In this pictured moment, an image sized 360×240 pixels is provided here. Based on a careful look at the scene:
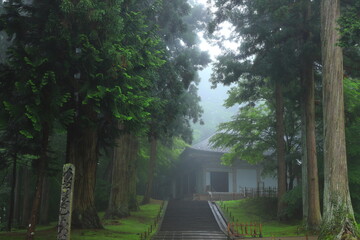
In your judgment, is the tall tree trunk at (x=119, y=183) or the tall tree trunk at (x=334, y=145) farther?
the tall tree trunk at (x=119, y=183)

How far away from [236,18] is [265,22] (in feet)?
8.93

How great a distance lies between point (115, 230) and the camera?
1752cm

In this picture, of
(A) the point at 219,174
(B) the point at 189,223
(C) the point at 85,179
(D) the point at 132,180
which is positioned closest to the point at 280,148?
(B) the point at 189,223

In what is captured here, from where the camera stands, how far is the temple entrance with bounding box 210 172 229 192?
119 ft

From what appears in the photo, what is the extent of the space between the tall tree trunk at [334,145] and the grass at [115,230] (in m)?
7.57

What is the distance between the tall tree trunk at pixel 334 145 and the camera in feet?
38.4

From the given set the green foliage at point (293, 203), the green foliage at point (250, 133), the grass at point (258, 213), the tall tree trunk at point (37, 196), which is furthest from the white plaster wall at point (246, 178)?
the tall tree trunk at point (37, 196)

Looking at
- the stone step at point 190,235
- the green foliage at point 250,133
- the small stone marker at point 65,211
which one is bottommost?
the stone step at point 190,235

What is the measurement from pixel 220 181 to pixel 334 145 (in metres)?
24.8

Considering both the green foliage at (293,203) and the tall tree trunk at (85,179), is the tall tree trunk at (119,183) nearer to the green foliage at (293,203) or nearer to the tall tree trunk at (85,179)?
the tall tree trunk at (85,179)

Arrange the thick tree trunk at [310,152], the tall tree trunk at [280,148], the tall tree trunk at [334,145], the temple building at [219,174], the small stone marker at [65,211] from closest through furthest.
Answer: the small stone marker at [65,211], the tall tree trunk at [334,145], the thick tree trunk at [310,152], the tall tree trunk at [280,148], the temple building at [219,174]

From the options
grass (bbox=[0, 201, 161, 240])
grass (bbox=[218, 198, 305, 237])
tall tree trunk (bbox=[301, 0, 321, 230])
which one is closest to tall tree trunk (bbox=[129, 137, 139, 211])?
grass (bbox=[0, 201, 161, 240])

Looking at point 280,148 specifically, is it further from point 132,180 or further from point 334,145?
point 334,145

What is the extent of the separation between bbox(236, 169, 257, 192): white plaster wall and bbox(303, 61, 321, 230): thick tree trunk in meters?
19.0
